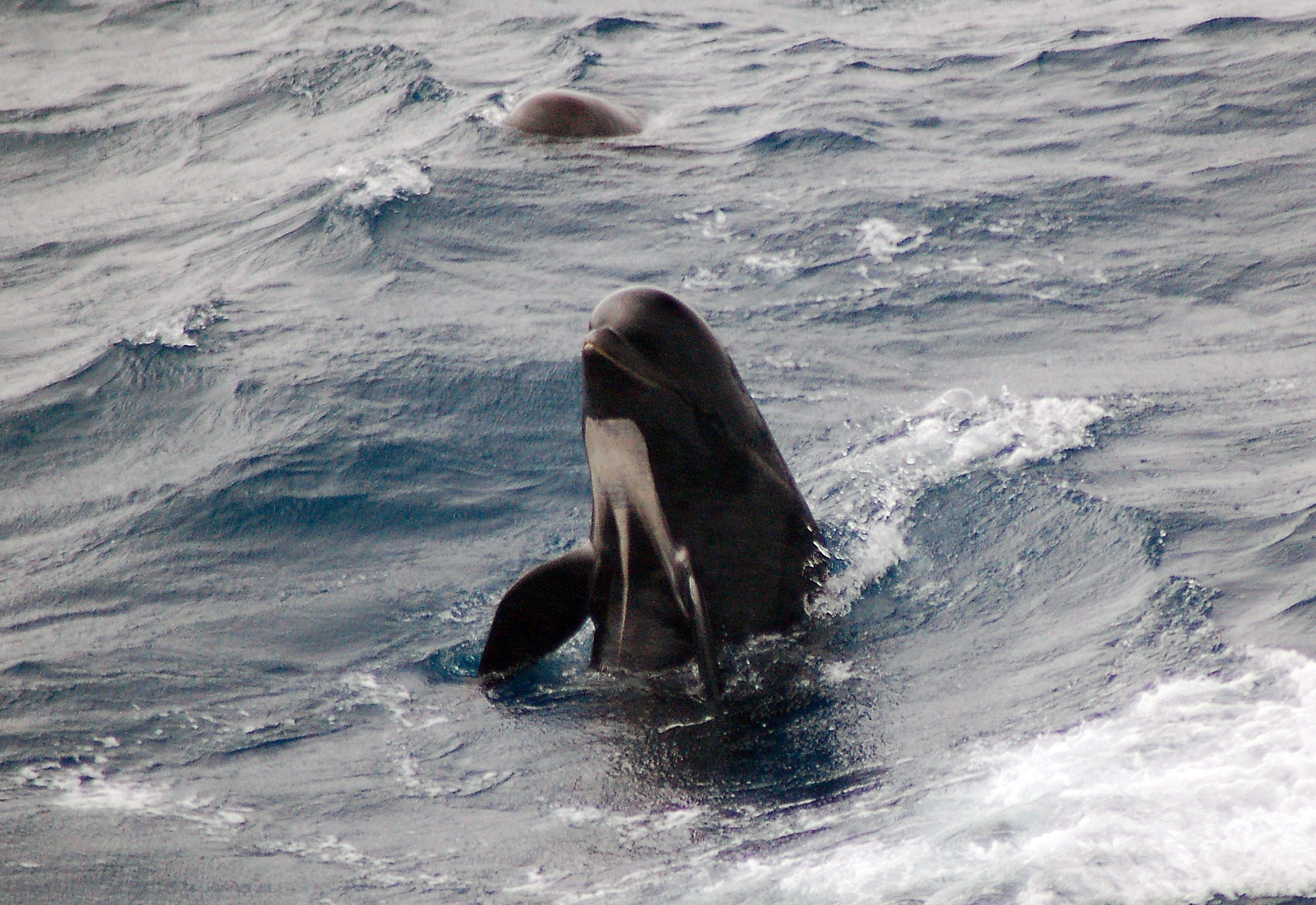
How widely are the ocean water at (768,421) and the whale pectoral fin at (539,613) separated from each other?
0.24 m

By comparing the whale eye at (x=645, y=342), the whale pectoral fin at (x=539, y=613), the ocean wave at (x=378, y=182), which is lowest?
the whale pectoral fin at (x=539, y=613)

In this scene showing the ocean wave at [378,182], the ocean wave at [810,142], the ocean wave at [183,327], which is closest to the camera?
the ocean wave at [183,327]

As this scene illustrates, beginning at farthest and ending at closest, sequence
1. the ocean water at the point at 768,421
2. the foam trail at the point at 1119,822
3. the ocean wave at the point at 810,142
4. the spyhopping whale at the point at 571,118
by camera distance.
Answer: the spyhopping whale at the point at 571,118, the ocean wave at the point at 810,142, the ocean water at the point at 768,421, the foam trail at the point at 1119,822

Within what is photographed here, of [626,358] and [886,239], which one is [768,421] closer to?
[626,358]

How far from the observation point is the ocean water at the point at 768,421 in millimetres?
6129

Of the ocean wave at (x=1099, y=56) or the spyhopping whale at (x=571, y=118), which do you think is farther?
the ocean wave at (x=1099, y=56)

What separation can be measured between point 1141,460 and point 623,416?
3768 mm

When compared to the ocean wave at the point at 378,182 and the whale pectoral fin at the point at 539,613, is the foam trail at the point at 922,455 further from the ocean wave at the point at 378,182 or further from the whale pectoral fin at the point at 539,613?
the ocean wave at the point at 378,182

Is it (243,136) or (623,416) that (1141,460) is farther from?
(243,136)

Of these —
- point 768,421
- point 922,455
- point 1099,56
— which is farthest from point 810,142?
point 922,455

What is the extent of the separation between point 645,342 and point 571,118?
1016 cm

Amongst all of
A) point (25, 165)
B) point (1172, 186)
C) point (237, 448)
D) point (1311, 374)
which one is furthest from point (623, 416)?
point (25, 165)

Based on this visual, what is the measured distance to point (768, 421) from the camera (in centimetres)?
1085

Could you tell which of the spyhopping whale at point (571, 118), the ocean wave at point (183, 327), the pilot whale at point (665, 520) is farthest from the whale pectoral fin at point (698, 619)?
the spyhopping whale at point (571, 118)
